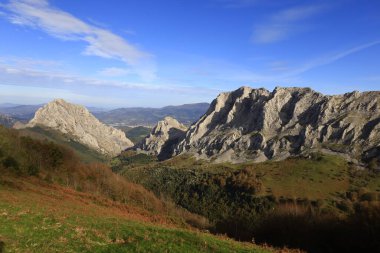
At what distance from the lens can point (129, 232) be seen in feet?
113

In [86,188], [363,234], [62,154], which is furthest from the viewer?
[62,154]

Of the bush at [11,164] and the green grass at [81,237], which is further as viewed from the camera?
the bush at [11,164]

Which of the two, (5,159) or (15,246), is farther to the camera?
(5,159)

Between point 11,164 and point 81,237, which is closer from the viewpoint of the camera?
point 81,237

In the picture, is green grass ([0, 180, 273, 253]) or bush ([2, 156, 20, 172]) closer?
green grass ([0, 180, 273, 253])

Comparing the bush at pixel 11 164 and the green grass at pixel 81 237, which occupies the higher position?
the green grass at pixel 81 237

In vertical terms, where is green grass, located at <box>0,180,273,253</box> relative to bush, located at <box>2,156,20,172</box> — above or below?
above

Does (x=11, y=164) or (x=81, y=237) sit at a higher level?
(x=81, y=237)

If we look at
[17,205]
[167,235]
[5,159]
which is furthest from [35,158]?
[167,235]

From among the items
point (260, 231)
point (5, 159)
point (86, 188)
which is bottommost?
point (86, 188)

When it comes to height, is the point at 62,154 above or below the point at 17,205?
below

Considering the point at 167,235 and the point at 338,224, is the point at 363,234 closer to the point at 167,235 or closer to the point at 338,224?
the point at 338,224

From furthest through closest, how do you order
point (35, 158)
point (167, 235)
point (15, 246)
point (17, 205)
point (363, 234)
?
1. point (35, 158)
2. point (363, 234)
3. point (17, 205)
4. point (167, 235)
5. point (15, 246)

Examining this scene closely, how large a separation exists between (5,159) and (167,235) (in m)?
65.6
